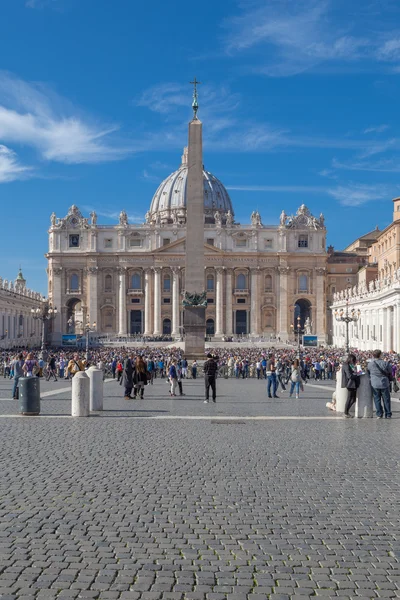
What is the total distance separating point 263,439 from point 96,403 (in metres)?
5.21

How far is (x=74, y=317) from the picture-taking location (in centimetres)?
8994

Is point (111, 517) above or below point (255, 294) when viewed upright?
below

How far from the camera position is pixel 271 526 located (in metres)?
5.75

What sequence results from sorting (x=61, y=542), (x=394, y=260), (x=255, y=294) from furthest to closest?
(x=255, y=294)
(x=394, y=260)
(x=61, y=542)

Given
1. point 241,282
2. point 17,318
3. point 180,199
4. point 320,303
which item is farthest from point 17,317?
point 180,199

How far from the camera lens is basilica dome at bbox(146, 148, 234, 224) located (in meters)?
106

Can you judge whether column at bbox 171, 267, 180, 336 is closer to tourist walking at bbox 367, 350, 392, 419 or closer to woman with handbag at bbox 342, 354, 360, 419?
woman with handbag at bbox 342, 354, 360, 419

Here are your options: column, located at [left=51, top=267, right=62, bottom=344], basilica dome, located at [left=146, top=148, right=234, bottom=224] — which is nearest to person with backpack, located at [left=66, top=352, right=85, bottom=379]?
column, located at [left=51, top=267, right=62, bottom=344]

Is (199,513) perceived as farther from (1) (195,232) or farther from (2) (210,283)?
(2) (210,283)

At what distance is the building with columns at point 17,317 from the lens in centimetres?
5659

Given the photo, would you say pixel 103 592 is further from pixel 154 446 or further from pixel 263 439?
pixel 263 439

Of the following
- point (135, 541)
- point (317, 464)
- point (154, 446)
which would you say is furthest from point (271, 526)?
point (154, 446)

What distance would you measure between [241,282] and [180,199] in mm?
26647

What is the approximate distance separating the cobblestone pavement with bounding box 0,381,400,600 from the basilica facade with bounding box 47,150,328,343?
7402 cm
